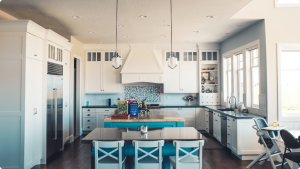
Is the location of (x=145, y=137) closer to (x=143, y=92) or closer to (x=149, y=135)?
(x=149, y=135)

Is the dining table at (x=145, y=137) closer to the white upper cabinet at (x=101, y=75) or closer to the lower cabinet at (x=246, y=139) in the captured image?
the lower cabinet at (x=246, y=139)

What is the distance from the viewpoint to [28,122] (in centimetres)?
355

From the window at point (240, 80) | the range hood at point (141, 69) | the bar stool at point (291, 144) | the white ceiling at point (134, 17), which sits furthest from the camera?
the range hood at point (141, 69)

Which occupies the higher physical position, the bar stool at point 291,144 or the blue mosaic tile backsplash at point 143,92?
the blue mosaic tile backsplash at point 143,92

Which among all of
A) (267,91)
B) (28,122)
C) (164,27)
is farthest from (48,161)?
(267,91)

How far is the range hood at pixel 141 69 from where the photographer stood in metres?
6.52

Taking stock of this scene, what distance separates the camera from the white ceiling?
11.3 ft

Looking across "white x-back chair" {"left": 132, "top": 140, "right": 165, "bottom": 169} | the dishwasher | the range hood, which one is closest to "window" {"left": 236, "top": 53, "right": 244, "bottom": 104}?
the dishwasher

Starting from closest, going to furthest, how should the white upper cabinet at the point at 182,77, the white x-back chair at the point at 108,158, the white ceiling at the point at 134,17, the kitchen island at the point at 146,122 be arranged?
the white x-back chair at the point at 108,158 < the white ceiling at the point at 134,17 < the kitchen island at the point at 146,122 < the white upper cabinet at the point at 182,77

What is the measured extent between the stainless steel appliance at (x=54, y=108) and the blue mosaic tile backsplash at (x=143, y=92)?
267cm

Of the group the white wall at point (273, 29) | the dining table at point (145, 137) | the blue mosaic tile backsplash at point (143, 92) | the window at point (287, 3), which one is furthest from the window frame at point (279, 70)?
the blue mosaic tile backsplash at point (143, 92)

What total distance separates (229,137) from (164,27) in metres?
2.94

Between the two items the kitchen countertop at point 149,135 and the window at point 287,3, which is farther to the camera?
the window at point 287,3

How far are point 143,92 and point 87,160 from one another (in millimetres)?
3354
